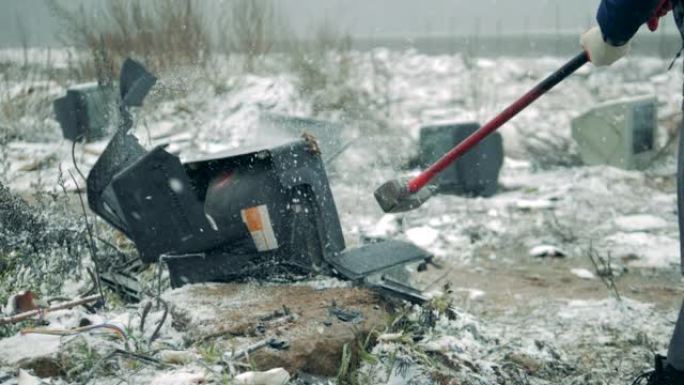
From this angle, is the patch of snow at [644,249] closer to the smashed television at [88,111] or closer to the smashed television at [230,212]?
the smashed television at [230,212]

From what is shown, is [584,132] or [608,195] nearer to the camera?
[608,195]

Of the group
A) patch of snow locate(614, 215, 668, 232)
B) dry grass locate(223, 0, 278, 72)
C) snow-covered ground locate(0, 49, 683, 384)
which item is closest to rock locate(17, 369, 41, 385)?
Result: snow-covered ground locate(0, 49, 683, 384)

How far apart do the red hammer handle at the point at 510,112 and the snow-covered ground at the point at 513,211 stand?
1.60 feet

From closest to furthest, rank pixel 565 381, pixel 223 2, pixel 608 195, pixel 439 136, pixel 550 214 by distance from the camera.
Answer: pixel 565 381 < pixel 550 214 < pixel 608 195 < pixel 439 136 < pixel 223 2

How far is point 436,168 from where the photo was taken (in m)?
2.76

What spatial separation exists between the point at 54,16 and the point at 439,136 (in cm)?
407

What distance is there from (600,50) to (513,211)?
316 centimetres

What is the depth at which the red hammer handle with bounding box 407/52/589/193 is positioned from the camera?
2562mm

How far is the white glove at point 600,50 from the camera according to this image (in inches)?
93.3

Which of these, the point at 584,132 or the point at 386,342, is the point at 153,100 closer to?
the point at 584,132

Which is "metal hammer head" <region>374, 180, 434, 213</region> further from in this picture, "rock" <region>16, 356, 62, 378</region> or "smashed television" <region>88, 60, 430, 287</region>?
"rock" <region>16, 356, 62, 378</region>

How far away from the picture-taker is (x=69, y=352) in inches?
82.5

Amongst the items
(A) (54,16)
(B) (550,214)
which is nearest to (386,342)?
(B) (550,214)

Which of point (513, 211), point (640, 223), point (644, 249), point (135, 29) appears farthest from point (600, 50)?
point (135, 29)
